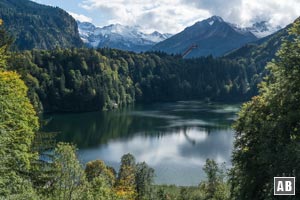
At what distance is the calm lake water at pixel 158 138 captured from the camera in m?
79.1

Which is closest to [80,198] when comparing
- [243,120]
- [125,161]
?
[243,120]

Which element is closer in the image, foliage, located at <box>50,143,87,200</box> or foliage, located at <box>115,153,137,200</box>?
foliage, located at <box>50,143,87,200</box>

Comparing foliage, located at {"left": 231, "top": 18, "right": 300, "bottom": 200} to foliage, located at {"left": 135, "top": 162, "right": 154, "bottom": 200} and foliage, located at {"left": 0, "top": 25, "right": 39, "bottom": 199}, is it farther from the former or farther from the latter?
foliage, located at {"left": 135, "top": 162, "right": 154, "bottom": 200}

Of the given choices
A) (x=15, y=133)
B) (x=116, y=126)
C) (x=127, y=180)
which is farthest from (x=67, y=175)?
(x=116, y=126)

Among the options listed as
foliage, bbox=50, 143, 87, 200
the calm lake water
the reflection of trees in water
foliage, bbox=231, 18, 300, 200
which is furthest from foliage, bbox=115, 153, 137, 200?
the reflection of trees in water

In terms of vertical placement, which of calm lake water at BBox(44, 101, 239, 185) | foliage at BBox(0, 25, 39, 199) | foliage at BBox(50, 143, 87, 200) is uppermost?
foliage at BBox(0, 25, 39, 199)

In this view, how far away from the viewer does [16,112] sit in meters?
28.0

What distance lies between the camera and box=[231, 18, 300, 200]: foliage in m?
18.7

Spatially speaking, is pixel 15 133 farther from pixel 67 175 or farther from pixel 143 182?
pixel 143 182

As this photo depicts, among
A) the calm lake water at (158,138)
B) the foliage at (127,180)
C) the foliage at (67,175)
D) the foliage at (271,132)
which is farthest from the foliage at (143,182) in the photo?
the foliage at (271,132)

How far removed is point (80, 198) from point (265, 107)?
12.8 meters

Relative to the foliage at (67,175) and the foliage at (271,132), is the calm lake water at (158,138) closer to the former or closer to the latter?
the foliage at (67,175)

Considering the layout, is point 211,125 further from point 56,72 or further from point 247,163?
point 247,163

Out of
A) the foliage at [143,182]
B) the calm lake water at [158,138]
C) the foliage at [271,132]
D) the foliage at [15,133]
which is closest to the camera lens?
the foliage at [271,132]
